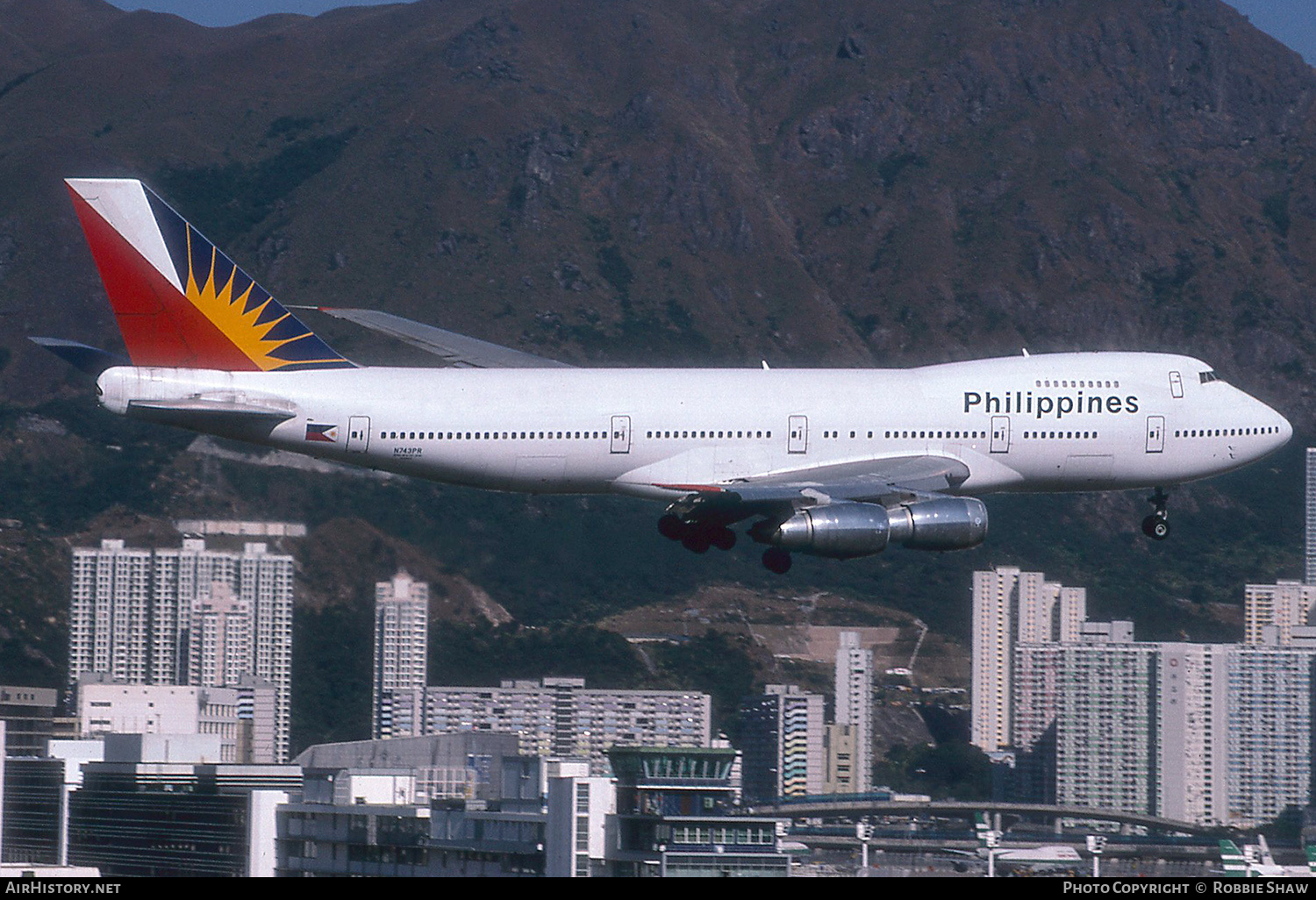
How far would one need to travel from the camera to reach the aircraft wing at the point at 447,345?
54031 millimetres

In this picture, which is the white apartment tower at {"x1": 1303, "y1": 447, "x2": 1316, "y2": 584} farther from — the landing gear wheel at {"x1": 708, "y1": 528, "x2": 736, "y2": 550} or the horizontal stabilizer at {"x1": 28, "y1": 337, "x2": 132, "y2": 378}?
the horizontal stabilizer at {"x1": 28, "y1": 337, "x2": 132, "y2": 378}

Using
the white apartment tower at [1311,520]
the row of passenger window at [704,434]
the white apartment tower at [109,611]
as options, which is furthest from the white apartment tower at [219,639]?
the white apartment tower at [1311,520]

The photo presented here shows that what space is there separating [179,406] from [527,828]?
2662 centimetres

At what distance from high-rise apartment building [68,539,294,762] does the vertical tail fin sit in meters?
42.0

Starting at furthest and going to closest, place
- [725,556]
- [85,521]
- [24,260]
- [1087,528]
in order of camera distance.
Answer: [24,260] → [1087,528] → [725,556] → [85,521]

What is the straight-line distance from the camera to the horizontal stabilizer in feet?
154

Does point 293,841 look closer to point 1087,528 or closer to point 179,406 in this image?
point 179,406

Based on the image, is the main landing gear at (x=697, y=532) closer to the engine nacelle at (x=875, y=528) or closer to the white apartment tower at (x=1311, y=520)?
the engine nacelle at (x=875, y=528)

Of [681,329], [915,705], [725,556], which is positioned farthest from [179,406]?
[681,329]

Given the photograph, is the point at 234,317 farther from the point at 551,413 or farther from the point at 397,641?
the point at 397,641

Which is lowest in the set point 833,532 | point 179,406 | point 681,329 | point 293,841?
point 293,841

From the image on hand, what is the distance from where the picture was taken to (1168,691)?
4313 inches

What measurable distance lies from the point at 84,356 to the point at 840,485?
61.5 ft

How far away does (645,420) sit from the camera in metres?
46.9
